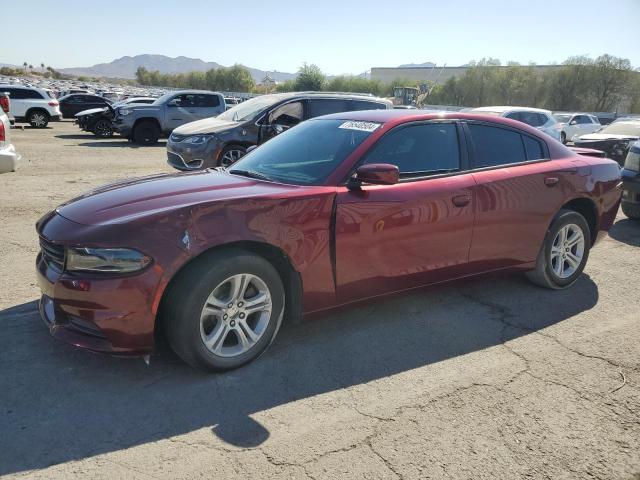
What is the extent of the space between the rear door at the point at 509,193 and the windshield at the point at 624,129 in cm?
986

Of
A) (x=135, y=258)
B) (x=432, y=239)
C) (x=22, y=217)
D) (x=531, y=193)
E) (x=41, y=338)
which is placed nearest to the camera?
(x=135, y=258)

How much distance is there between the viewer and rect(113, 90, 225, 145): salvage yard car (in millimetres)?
17812

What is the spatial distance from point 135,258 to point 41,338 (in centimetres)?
123

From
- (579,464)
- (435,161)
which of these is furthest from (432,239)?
(579,464)

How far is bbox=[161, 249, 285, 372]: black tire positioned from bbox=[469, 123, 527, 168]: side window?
7.12 ft

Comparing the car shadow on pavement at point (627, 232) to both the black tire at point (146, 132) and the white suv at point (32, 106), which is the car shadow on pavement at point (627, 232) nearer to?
the black tire at point (146, 132)

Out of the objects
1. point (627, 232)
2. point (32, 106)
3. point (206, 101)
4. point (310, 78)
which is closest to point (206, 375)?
point (627, 232)

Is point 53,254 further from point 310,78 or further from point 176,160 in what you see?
point 310,78

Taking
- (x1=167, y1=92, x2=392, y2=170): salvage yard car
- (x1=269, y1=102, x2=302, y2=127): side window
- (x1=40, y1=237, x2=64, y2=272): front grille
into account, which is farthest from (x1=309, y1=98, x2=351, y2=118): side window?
(x1=40, y1=237, x2=64, y2=272): front grille

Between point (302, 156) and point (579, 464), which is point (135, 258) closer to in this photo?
point (302, 156)

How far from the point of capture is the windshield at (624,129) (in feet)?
42.3

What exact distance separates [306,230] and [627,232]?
20.3ft

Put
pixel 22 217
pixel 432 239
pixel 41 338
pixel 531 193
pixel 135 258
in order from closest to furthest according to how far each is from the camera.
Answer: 1. pixel 135 258
2. pixel 41 338
3. pixel 432 239
4. pixel 531 193
5. pixel 22 217

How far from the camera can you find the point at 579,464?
101 inches
